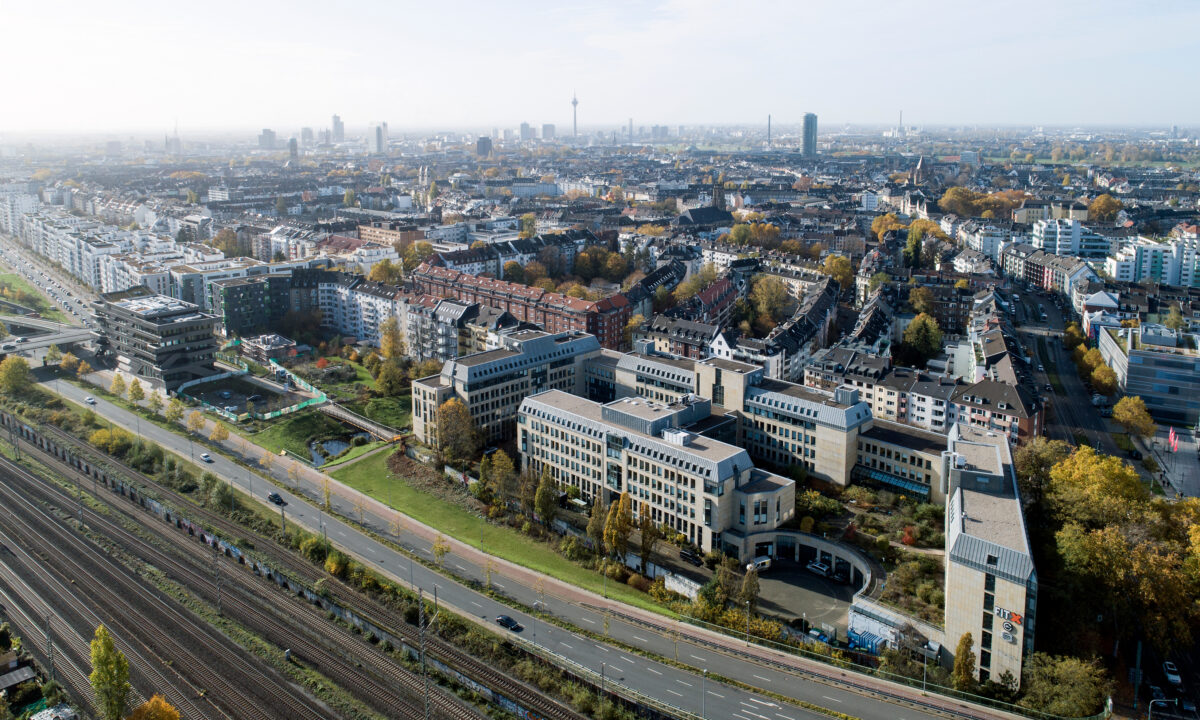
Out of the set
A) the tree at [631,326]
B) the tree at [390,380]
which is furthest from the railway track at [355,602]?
the tree at [631,326]

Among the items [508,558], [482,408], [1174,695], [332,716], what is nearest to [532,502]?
[508,558]

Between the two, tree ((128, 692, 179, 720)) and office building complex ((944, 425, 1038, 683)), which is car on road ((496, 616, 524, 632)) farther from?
office building complex ((944, 425, 1038, 683))

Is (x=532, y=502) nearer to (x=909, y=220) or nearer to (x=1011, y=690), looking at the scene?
(x=1011, y=690)

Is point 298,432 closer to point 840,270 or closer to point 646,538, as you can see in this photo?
point 646,538

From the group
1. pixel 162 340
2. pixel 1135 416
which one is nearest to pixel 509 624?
pixel 1135 416

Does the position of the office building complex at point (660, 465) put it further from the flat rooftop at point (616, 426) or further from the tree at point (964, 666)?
the tree at point (964, 666)

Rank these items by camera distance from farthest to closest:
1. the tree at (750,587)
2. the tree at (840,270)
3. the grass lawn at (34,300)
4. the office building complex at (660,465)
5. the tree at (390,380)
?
the tree at (840,270) → the grass lawn at (34,300) → the tree at (390,380) → the office building complex at (660,465) → the tree at (750,587)

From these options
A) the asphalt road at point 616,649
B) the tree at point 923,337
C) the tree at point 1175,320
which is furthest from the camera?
the tree at point 923,337
